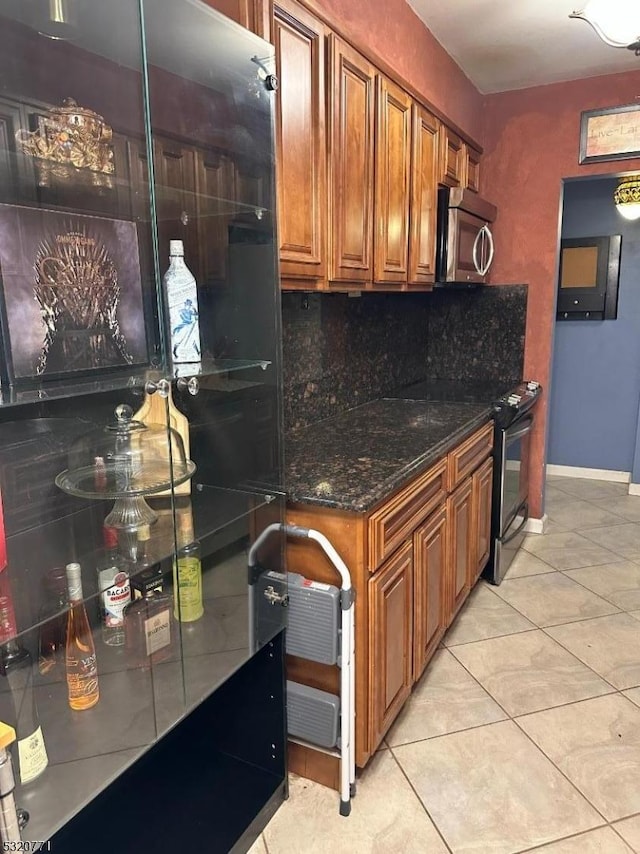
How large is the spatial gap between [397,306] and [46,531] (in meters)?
2.39

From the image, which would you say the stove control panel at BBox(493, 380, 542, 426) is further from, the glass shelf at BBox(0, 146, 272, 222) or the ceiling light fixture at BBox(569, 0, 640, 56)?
the glass shelf at BBox(0, 146, 272, 222)

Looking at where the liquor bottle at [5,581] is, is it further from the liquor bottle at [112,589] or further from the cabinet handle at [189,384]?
the cabinet handle at [189,384]

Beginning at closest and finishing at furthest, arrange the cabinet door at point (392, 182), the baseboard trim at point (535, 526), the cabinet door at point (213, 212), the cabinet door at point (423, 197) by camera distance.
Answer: the cabinet door at point (213, 212)
the cabinet door at point (392, 182)
the cabinet door at point (423, 197)
the baseboard trim at point (535, 526)

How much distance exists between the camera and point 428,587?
2.12 m

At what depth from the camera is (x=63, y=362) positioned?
1.21 meters

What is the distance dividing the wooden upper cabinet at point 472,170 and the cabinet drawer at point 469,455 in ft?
4.61

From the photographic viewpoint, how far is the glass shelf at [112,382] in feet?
3.59

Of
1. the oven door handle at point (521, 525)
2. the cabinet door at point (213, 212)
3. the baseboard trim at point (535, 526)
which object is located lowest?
the baseboard trim at point (535, 526)

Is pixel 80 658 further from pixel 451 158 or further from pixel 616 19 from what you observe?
pixel 451 158

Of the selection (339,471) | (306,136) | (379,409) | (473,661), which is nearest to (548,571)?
(473,661)

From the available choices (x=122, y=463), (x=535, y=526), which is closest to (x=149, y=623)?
(x=122, y=463)

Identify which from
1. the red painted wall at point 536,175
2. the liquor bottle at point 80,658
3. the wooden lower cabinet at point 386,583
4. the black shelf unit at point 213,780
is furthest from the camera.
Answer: the red painted wall at point 536,175

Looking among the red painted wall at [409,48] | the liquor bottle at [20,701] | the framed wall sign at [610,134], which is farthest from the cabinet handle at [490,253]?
the liquor bottle at [20,701]

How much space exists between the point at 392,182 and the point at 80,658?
190 cm
